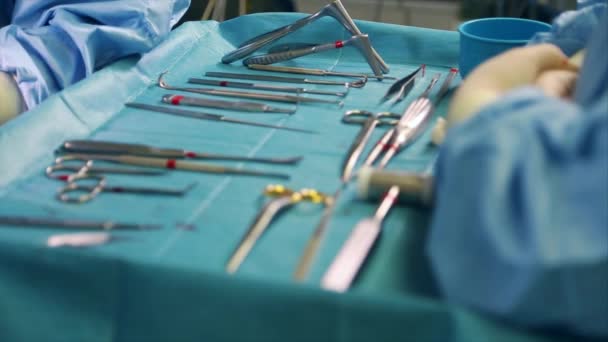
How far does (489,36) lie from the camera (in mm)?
1507

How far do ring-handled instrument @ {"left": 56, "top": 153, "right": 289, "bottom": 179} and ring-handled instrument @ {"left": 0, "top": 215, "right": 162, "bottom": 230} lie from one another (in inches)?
7.1

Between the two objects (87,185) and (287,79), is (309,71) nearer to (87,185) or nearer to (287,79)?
(287,79)

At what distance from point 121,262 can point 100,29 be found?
83cm

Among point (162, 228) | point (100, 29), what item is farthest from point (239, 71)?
point (162, 228)

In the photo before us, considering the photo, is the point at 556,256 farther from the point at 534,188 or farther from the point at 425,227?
the point at 425,227

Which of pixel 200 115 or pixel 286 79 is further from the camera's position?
pixel 286 79

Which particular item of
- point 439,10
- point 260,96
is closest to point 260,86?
point 260,96

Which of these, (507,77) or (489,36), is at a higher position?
(507,77)

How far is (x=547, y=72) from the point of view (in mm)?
1066

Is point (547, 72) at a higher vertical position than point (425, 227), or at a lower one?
higher

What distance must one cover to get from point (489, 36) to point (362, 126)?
1.53 feet

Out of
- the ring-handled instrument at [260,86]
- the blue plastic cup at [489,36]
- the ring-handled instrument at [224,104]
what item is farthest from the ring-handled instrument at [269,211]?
the blue plastic cup at [489,36]

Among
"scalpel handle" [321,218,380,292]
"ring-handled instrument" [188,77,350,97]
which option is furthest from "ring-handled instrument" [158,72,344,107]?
"scalpel handle" [321,218,380,292]

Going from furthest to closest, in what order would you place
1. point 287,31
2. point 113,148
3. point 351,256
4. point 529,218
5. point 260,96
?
point 287,31
point 260,96
point 113,148
point 351,256
point 529,218
